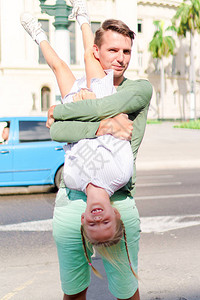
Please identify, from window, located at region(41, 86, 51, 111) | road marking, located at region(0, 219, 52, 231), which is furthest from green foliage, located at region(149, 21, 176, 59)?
road marking, located at region(0, 219, 52, 231)

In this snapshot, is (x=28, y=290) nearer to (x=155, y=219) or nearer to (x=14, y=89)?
(x=155, y=219)

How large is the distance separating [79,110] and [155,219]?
14.9 ft

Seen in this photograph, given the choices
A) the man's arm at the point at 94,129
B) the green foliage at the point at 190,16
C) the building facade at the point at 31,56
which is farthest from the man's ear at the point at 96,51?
the green foliage at the point at 190,16

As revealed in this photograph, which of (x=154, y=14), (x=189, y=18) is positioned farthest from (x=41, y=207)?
(x=154, y=14)

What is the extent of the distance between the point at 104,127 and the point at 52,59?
0.57 meters

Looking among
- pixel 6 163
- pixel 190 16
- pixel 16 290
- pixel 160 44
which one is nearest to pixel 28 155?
pixel 6 163

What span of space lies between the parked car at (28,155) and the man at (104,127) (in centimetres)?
Answer: 624

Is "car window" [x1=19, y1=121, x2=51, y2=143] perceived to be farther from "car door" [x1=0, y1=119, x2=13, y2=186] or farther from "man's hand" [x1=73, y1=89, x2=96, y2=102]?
"man's hand" [x1=73, y1=89, x2=96, y2=102]

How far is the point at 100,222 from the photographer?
1.85 meters

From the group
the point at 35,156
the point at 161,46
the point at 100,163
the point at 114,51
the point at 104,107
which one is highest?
the point at 161,46

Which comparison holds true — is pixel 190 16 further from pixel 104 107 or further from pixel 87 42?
pixel 104 107

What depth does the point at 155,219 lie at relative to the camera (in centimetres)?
623

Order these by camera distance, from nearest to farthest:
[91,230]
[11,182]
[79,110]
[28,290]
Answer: [91,230], [79,110], [28,290], [11,182]

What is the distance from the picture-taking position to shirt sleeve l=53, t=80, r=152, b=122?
1993mm
